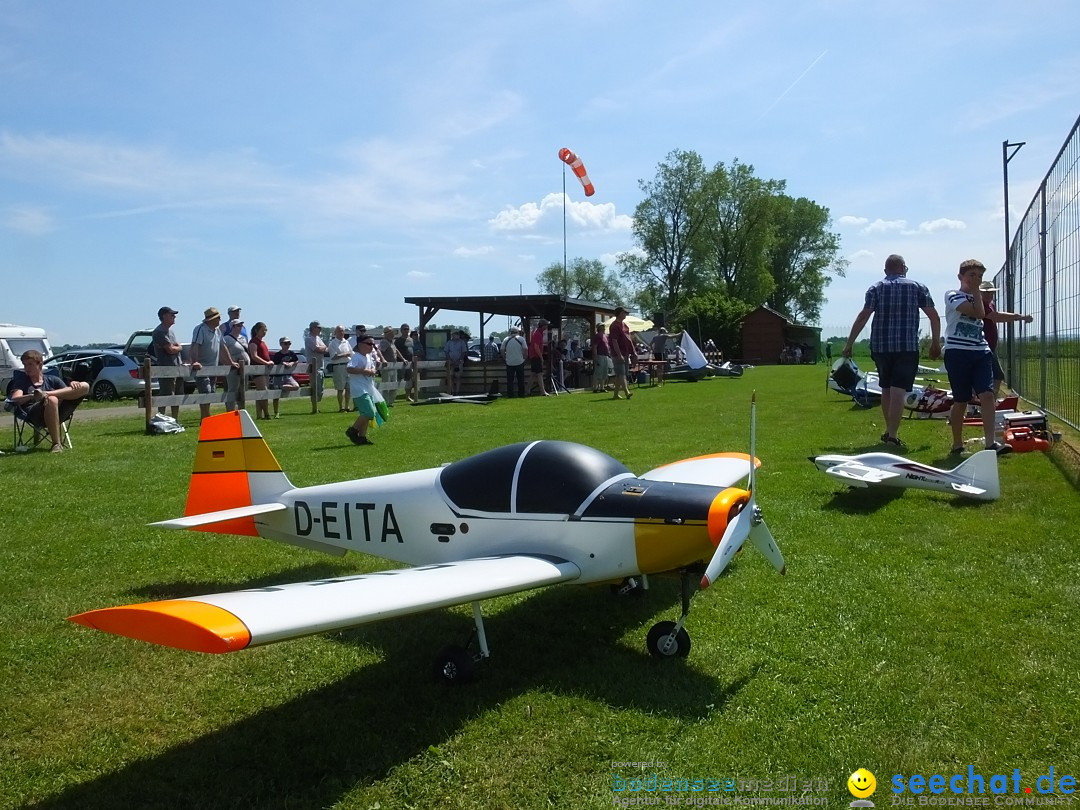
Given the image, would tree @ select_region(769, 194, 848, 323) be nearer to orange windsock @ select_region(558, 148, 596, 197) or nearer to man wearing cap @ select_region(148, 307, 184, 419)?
orange windsock @ select_region(558, 148, 596, 197)

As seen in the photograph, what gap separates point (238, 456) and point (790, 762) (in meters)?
4.59

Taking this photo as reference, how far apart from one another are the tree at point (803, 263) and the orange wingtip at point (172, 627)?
307ft

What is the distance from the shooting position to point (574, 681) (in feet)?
12.8

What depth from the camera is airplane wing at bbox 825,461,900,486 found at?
685 cm

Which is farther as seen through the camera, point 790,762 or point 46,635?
point 46,635

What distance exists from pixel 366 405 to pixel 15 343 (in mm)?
25292

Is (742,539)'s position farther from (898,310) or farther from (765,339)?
(765,339)

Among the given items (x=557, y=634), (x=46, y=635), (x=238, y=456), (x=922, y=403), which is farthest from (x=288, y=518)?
(x=922, y=403)

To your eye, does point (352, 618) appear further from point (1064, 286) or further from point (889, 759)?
point (1064, 286)

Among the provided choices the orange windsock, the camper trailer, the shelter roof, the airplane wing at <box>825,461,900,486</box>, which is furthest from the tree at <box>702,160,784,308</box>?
the airplane wing at <box>825,461,900,486</box>

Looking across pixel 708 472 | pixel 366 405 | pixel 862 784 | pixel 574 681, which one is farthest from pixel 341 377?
pixel 862 784

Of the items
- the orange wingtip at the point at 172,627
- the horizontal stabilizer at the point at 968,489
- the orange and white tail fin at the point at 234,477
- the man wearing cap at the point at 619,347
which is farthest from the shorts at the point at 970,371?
the man wearing cap at the point at 619,347

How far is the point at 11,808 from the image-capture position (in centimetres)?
301

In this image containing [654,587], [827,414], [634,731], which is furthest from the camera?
[827,414]
